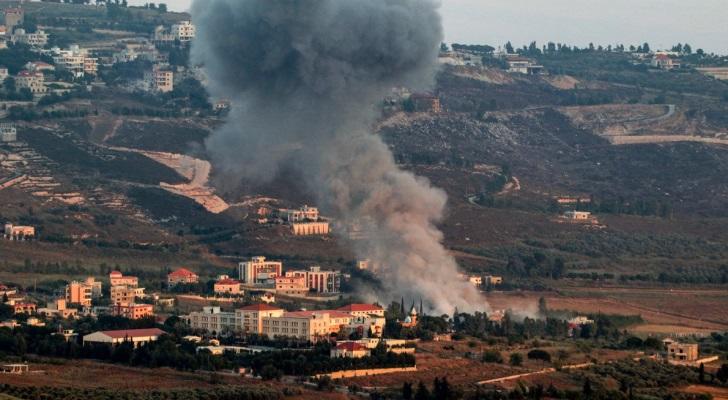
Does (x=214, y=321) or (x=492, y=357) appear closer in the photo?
(x=492, y=357)

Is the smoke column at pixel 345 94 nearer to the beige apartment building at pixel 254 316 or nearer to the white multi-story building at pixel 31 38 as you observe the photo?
the beige apartment building at pixel 254 316

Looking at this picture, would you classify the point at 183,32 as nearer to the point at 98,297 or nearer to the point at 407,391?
the point at 98,297

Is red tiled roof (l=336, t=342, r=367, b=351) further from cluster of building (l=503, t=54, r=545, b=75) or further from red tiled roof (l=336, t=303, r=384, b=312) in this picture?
cluster of building (l=503, t=54, r=545, b=75)

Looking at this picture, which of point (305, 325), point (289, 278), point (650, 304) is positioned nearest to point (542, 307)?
point (650, 304)

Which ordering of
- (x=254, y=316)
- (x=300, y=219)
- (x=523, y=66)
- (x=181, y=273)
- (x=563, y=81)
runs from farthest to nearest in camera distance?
1. (x=523, y=66)
2. (x=563, y=81)
3. (x=300, y=219)
4. (x=181, y=273)
5. (x=254, y=316)

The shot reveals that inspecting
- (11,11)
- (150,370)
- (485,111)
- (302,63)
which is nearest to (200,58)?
(302,63)

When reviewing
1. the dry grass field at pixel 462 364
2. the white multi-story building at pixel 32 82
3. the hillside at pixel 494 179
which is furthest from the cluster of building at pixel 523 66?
the dry grass field at pixel 462 364
